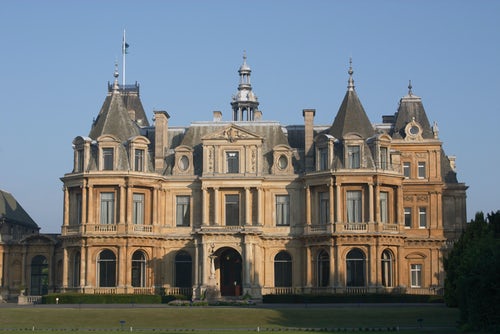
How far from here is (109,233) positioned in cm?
7112

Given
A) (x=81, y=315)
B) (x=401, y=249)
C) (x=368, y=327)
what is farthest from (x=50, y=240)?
(x=368, y=327)

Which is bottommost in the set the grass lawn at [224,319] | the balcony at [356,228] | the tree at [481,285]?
the grass lawn at [224,319]

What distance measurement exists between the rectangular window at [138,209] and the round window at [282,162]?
10.5 metres

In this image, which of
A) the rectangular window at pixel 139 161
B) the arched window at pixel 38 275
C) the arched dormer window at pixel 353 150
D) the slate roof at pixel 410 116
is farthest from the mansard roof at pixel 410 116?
the arched window at pixel 38 275

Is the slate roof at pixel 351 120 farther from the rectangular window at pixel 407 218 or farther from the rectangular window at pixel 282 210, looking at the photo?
the rectangular window at pixel 407 218

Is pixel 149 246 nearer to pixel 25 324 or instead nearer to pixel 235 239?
pixel 235 239

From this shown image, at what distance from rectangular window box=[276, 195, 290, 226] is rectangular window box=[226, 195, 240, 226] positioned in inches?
119

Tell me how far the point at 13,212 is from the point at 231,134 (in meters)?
23.7

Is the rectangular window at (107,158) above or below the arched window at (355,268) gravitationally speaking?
above

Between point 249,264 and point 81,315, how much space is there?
17972mm

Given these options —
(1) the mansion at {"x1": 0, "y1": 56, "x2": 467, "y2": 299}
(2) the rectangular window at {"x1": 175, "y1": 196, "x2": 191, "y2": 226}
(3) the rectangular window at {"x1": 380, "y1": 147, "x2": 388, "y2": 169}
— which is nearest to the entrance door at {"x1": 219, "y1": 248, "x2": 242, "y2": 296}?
(1) the mansion at {"x1": 0, "y1": 56, "x2": 467, "y2": 299}

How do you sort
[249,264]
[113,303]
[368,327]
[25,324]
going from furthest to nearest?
[249,264] < [113,303] < [25,324] < [368,327]

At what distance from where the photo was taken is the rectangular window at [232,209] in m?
73.1

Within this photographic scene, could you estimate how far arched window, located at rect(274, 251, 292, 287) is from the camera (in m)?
73.4
